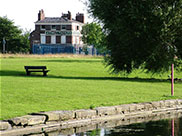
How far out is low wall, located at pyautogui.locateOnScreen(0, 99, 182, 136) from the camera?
11180 millimetres

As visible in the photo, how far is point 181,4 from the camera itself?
27.2 m

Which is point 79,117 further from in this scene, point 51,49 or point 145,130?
point 51,49

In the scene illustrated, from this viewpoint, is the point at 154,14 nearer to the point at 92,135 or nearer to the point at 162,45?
the point at 162,45

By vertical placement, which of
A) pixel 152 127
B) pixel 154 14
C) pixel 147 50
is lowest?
pixel 152 127

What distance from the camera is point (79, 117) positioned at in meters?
12.9

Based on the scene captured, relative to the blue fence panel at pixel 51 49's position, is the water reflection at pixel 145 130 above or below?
below

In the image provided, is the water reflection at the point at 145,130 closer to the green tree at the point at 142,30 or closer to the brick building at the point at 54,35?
the green tree at the point at 142,30

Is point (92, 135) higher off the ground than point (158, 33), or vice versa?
point (158, 33)

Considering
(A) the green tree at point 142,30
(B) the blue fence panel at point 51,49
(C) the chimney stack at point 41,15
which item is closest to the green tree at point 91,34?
(B) the blue fence panel at point 51,49

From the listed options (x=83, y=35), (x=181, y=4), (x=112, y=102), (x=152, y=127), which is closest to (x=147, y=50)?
(x=181, y=4)

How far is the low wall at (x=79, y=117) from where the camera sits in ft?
36.7

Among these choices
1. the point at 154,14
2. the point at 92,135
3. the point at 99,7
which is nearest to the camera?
the point at 92,135

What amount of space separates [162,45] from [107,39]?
14.4 ft

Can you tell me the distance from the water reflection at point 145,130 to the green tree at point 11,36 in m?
77.3
